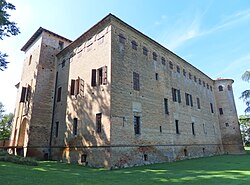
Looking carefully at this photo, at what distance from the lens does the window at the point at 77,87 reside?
53.8ft

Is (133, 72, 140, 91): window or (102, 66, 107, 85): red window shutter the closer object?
(102, 66, 107, 85): red window shutter

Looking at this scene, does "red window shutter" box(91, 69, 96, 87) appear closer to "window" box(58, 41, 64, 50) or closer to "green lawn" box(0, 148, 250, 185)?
"green lawn" box(0, 148, 250, 185)

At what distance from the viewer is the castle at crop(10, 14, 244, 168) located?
1363 centimetres

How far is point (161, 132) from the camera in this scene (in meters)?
16.6

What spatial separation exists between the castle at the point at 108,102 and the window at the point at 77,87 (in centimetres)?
9

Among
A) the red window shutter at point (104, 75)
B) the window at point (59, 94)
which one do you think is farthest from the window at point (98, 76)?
the window at point (59, 94)

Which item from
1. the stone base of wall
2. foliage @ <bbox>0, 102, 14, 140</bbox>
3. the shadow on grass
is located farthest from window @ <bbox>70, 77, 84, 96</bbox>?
foliage @ <bbox>0, 102, 14, 140</bbox>

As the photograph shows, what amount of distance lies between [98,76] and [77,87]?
2.88 metres

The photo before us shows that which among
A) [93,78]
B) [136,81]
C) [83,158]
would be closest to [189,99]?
[136,81]

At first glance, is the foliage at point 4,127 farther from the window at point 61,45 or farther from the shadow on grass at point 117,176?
the shadow on grass at point 117,176

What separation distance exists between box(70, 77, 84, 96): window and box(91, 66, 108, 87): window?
5.83ft

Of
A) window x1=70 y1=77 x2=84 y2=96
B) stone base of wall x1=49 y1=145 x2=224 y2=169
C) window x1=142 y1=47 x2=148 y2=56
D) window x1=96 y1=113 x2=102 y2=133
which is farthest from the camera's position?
window x1=142 y1=47 x2=148 y2=56

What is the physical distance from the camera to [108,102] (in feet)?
43.5

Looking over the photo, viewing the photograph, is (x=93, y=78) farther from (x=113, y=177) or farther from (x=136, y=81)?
(x=113, y=177)
